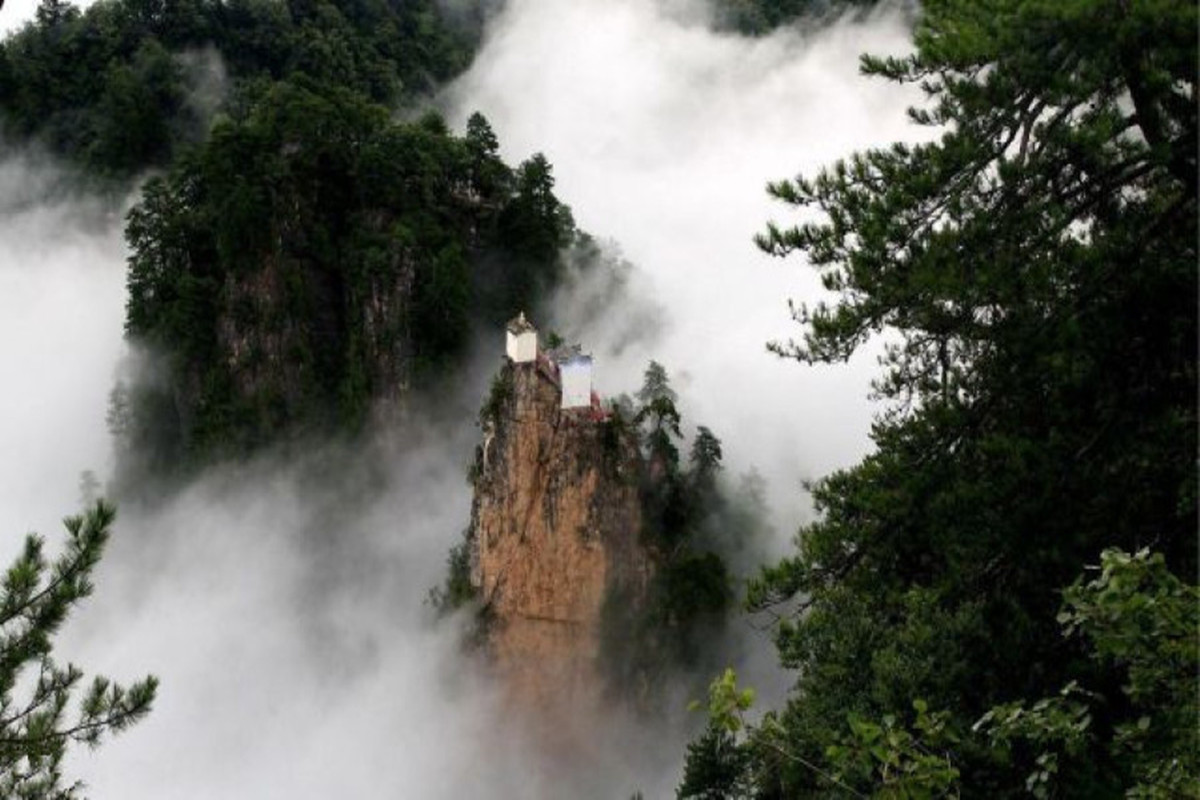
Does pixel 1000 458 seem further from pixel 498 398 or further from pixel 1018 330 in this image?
pixel 498 398

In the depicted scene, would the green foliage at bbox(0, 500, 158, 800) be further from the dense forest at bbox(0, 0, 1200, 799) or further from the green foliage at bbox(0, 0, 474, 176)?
the green foliage at bbox(0, 0, 474, 176)

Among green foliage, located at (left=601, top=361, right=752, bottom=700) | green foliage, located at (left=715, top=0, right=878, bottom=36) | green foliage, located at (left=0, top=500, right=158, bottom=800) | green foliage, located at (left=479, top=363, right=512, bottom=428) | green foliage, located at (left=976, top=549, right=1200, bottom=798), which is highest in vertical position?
green foliage, located at (left=715, top=0, right=878, bottom=36)

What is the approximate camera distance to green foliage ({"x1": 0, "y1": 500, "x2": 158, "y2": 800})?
589 cm

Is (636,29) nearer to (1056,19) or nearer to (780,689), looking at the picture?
(780,689)

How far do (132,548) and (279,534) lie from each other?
16.0 ft

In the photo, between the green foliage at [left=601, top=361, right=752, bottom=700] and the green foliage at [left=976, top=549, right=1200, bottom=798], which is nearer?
the green foliage at [left=976, top=549, right=1200, bottom=798]

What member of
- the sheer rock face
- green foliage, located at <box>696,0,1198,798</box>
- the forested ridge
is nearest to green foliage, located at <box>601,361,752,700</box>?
the sheer rock face

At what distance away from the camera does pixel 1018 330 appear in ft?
20.2

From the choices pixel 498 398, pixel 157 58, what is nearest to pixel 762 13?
pixel 157 58

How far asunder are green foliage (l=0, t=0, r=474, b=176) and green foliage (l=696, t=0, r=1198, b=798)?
3692cm

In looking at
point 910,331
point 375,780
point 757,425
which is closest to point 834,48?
point 757,425

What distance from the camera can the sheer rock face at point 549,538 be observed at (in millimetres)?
23047

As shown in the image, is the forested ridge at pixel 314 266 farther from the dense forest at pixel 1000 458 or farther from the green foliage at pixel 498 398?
the dense forest at pixel 1000 458

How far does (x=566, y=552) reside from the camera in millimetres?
23438
